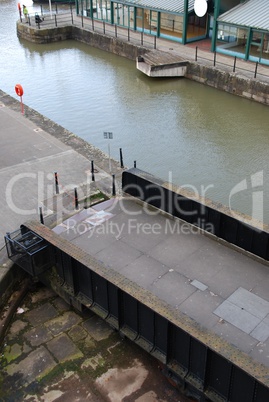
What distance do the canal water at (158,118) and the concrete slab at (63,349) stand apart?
7.88 m

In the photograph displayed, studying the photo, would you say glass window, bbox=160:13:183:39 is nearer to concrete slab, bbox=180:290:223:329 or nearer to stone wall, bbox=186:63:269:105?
stone wall, bbox=186:63:269:105

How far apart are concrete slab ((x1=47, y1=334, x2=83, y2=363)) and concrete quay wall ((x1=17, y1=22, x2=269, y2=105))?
59.9 ft

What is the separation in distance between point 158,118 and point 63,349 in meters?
15.0

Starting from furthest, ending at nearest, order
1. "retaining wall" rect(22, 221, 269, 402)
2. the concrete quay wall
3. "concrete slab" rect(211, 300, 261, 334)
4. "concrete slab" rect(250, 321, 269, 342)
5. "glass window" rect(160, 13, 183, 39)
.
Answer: "glass window" rect(160, 13, 183, 39) < the concrete quay wall < "concrete slab" rect(211, 300, 261, 334) < "concrete slab" rect(250, 321, 269, 342) < "retaining wall" rect(22, 221, 269, 402)

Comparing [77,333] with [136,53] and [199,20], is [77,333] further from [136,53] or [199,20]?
[199,20]

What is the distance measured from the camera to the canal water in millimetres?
17031

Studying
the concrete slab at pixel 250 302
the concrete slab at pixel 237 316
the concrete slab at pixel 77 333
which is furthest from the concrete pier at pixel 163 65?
the concrete slab at pixel 237 316

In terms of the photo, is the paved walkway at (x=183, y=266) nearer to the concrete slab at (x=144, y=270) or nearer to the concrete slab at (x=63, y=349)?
the concrete slab at (x=144, y=270)

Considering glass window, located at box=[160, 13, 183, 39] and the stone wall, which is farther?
glass window, located at box=[160, 13, 183, 39]

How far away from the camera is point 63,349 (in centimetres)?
940

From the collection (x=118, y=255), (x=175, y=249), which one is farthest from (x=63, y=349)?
(x=175, y=249)

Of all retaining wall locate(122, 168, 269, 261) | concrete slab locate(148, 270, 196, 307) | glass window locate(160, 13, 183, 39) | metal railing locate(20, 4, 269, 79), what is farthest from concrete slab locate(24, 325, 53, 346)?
glass window locate(160, 13, 183, 39)

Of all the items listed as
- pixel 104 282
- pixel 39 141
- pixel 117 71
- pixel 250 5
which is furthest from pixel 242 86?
pixel 104 282

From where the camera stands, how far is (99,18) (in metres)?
37.0
